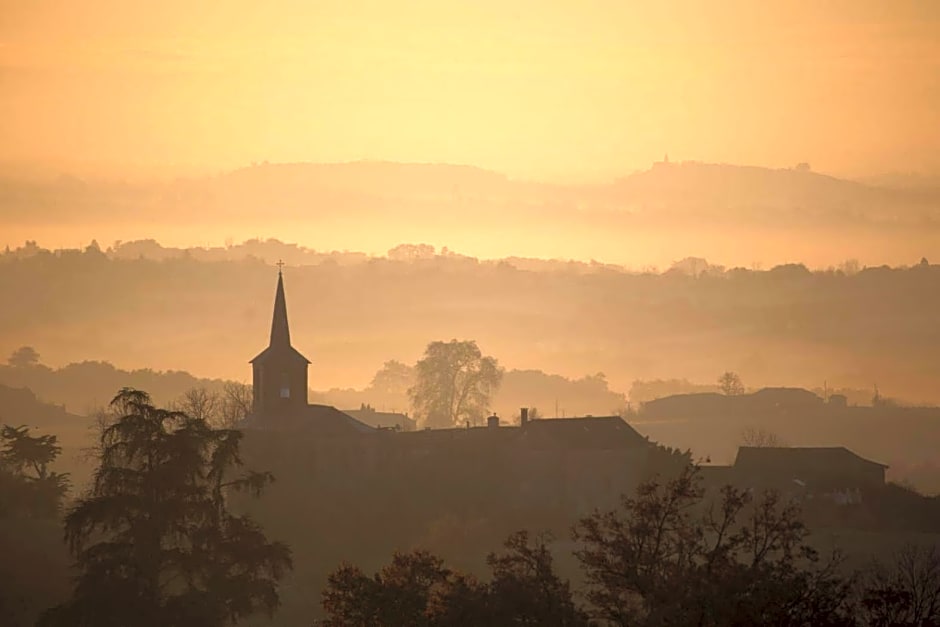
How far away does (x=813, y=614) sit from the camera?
46.0 m

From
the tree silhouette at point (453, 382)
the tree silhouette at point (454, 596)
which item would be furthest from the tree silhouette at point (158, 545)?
the tree silhouette at point (453, 382)

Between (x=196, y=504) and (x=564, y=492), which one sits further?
(x=564, y=492)

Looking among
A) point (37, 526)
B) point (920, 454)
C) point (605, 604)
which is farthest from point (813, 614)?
point (920, 454)

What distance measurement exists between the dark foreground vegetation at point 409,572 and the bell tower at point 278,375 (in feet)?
114

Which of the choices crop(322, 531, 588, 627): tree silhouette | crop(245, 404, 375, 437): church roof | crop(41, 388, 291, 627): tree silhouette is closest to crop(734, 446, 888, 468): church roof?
crop(245, 404, 375, 437): church roof

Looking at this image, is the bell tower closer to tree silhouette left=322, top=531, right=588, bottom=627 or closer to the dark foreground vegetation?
the dark foreground vegetation

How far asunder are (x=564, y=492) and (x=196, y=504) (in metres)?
52.0

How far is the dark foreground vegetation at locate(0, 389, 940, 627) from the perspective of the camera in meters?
47.8

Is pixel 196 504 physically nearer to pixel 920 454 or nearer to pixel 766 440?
pixel 766 440

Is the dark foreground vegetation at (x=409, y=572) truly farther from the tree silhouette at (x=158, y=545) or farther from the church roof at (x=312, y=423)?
the church roof at (x=312, y=423)

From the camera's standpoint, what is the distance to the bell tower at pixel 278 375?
4611 inches

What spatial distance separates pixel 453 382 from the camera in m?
164

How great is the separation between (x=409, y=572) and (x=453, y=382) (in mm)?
106140

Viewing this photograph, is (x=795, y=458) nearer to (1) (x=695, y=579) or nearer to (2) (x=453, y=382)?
(2) (x=453, y=382)
